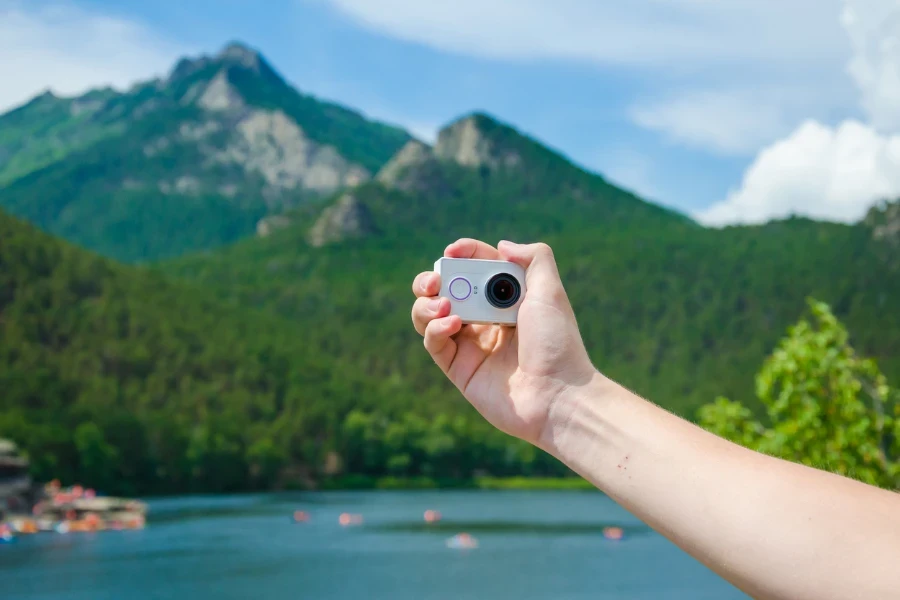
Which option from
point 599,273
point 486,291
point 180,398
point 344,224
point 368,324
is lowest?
point 180,398

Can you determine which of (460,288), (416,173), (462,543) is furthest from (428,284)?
(416,173)

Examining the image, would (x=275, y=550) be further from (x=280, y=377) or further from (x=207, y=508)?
(x=280, y=377)

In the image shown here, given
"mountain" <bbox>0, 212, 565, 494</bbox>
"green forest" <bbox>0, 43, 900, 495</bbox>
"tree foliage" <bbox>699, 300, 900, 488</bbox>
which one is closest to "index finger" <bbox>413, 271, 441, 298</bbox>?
"tree foliage" <bbox>699, 300, 900, 488</bbox>

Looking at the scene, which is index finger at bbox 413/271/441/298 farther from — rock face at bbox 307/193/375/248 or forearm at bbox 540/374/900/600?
rock face at bbox 307/193/375/248

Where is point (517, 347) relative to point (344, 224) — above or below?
below

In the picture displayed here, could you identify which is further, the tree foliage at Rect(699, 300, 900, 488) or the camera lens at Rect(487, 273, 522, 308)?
the tree foliage at Rect(699, 300, 900, 488)

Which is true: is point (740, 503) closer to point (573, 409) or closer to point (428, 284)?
point (573, 409)

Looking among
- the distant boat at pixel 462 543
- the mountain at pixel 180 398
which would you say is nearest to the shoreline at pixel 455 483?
the mountain at pixel 180 398
